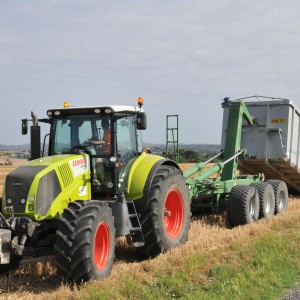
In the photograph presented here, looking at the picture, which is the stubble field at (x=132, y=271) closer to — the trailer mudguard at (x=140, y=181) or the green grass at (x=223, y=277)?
the green grass at (x=223, y=277)

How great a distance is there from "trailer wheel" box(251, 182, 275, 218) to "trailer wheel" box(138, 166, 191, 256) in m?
3.37

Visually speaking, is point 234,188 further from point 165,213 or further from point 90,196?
point 90,196

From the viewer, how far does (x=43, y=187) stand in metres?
5.73

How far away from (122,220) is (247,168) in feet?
25.0

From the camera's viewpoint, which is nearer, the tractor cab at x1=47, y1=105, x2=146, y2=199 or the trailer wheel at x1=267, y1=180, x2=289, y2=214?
the tractor cab at x1=47, y1=105, x2=146, y2=199

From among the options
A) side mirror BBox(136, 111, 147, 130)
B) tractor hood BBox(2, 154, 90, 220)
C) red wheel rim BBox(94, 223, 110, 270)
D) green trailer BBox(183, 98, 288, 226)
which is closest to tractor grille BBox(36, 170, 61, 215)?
tractor hood BBox(2, 154, 90, 220)

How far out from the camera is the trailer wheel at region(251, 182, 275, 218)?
10461 mm

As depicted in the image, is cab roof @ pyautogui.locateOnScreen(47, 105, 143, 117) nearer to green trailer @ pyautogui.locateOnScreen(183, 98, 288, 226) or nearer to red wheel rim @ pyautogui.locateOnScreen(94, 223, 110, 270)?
red wheel rim @ pyautogui.locateOnScreen(94, 223, 110, 270)

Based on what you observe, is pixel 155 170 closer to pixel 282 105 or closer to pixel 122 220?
pixel 122 220

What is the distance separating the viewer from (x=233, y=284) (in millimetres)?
5352

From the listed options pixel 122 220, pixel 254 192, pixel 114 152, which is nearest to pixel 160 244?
pixel 122 220

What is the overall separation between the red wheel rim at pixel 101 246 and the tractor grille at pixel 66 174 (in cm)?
74

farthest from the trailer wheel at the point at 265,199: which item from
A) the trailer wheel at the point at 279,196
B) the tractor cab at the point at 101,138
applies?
the tractor cab at the point at 101,138

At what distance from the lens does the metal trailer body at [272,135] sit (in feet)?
39.5
